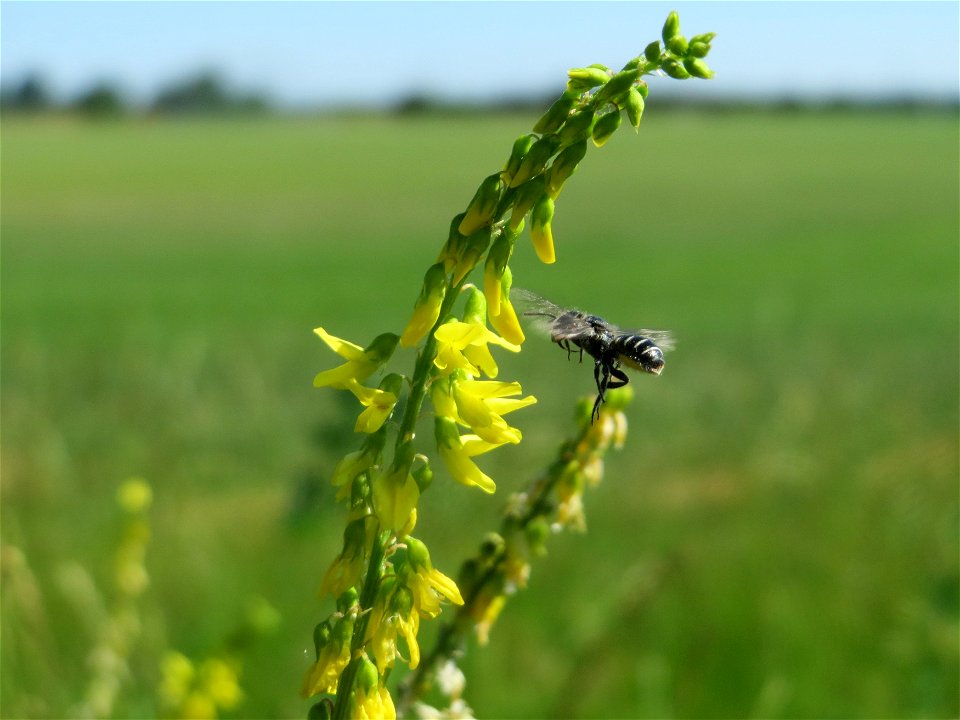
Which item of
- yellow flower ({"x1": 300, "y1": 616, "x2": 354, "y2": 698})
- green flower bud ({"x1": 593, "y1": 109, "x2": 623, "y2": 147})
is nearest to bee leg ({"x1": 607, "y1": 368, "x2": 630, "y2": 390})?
green flower bud ({"x1": 593, "y1": 109, "x2": 623, "y2": 147})

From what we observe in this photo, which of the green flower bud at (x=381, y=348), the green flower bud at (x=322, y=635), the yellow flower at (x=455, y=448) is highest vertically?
the green flower bud at (x=381, y=348)

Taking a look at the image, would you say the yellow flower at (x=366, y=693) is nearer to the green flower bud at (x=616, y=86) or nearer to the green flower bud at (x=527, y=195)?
the green flower bud at (x=527, y=195)

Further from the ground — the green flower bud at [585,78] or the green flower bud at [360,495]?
the green flower bud at [585,78]

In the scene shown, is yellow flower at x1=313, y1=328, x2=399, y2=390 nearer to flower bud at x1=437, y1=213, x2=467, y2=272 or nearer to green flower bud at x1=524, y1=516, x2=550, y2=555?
flower bud at x1=437, y1=213, x2=467, y2=272

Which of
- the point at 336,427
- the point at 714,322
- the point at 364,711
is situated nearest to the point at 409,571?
the point at 364,711

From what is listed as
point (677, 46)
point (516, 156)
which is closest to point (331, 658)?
point (516, 156)

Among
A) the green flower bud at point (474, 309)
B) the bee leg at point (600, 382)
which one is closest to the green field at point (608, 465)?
the bee leg at point (600, 382)
